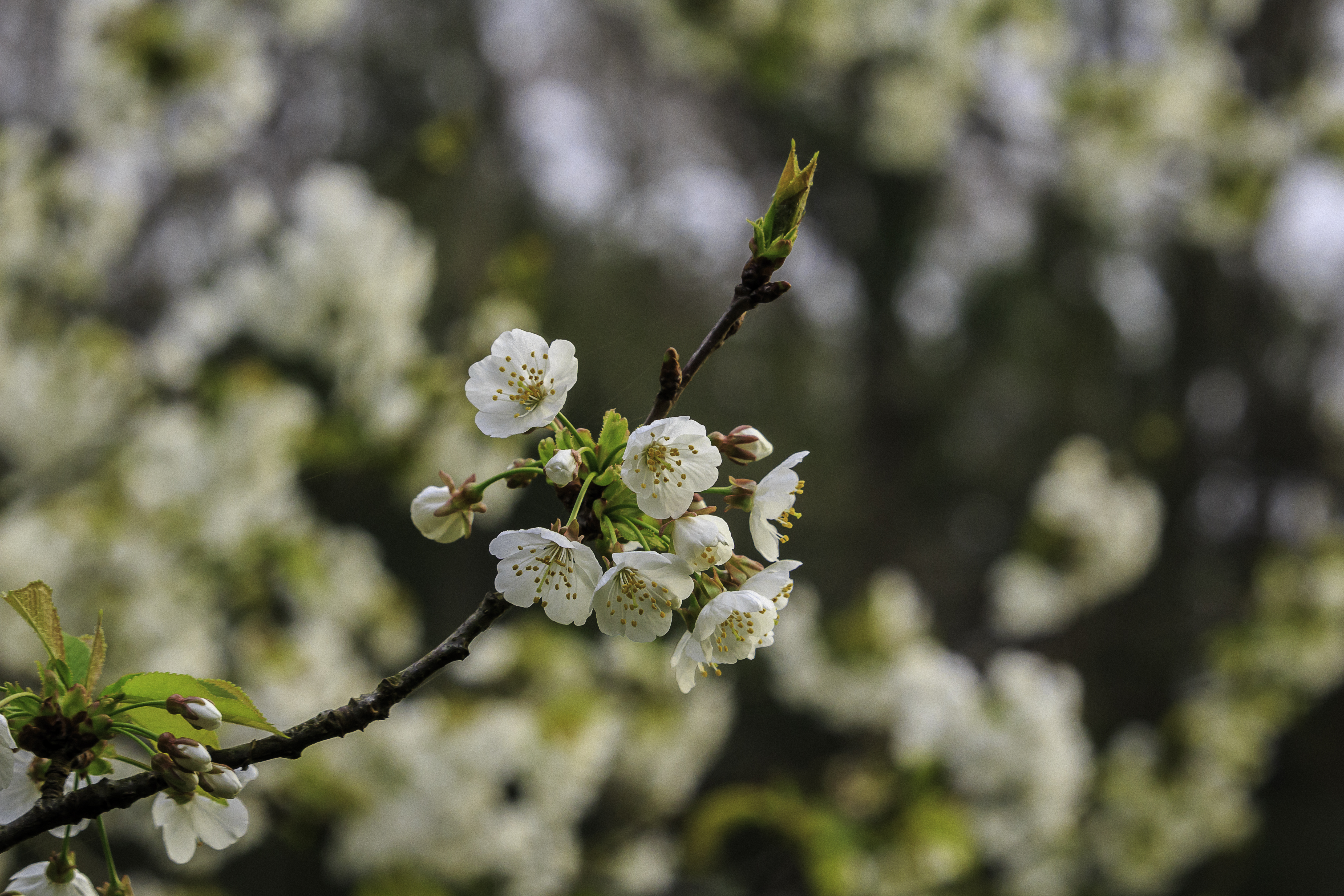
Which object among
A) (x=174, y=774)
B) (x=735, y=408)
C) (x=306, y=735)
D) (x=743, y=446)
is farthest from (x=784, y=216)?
(x=735, y=408)

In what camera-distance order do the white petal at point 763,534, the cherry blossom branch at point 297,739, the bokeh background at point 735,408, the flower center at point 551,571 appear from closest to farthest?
Result: the cherry blossom branch at point 297,739, the flower center at point 551,571, the white petal at point 763,534, the bokeh background at point 735,408

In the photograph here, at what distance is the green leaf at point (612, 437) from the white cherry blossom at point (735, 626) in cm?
16

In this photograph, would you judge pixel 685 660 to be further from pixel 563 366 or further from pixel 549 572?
pixel 563 366

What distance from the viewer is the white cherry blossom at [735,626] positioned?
79 cm

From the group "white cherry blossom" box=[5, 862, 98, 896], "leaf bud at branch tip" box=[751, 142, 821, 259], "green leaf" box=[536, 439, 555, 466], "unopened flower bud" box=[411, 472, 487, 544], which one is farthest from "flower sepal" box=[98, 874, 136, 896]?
"leaf bud at branch tip" box=[751, 142, 821, 259]

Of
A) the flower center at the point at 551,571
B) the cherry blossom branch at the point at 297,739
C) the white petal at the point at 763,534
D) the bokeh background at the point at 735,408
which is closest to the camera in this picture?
the cherry blossom branch at the point at 297,739

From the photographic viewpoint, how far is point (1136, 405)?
8461mm

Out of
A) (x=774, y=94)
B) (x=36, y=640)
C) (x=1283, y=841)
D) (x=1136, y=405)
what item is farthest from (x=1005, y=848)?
(x=1136, y=405)

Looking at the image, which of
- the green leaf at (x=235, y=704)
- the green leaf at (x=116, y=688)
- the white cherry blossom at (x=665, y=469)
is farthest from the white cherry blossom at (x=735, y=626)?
the green leaf at (x=116, y=688)

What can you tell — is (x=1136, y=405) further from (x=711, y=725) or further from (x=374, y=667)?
(x=374, y=667)

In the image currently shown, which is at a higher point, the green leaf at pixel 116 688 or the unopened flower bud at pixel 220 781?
the green leaf at pixel 116 688

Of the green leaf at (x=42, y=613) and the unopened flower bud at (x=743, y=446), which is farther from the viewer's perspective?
the unopened flower bud at (x=743, y=446)

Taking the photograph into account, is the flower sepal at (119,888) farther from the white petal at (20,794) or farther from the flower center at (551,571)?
the flower center at (551,571)

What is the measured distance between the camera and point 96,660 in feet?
2.58
